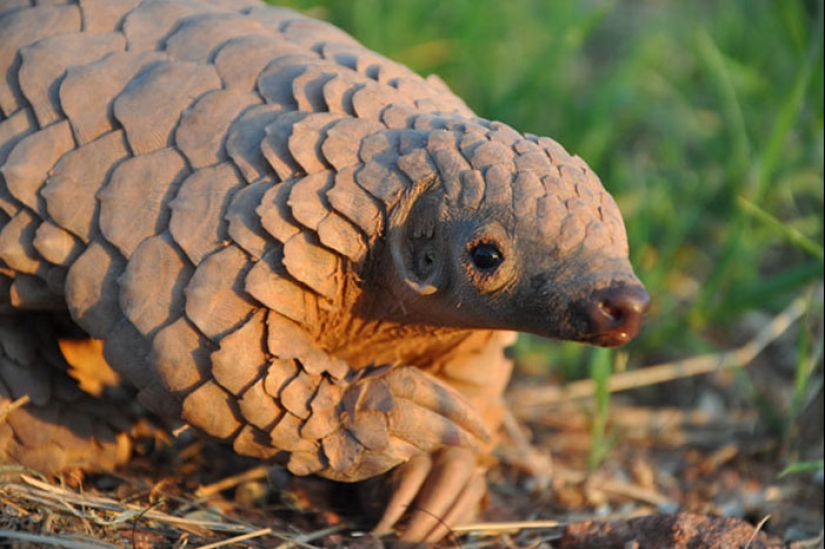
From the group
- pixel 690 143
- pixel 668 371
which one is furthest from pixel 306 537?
pixel 690 143

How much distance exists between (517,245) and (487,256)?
0.07 meters

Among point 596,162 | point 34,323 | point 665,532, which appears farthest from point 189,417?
point 596,162

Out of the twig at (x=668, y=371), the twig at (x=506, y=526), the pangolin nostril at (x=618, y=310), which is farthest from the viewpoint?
the twig at (x=668, y=371)

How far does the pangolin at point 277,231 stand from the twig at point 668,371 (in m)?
1.10

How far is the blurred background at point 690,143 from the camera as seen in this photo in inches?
146

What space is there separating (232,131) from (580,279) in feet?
2.62

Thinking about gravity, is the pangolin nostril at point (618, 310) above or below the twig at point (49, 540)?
above

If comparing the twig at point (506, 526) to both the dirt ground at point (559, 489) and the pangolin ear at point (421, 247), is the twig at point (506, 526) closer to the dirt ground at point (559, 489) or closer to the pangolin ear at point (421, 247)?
the dirt ground at point (559, 489)

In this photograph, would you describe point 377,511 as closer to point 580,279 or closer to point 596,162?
point 580,279

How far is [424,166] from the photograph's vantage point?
87.7 inches

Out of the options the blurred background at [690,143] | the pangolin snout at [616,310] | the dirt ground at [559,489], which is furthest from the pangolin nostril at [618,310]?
the blurred background at [690,143]

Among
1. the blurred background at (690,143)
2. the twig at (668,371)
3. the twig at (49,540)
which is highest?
the twig at (49,540)

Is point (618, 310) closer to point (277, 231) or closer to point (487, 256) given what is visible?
point (487, 256)

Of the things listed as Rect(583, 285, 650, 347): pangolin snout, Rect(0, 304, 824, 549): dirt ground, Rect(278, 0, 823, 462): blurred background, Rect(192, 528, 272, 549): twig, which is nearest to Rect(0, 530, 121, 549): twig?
Rect(0, 304, 824, 549): dirt ground
